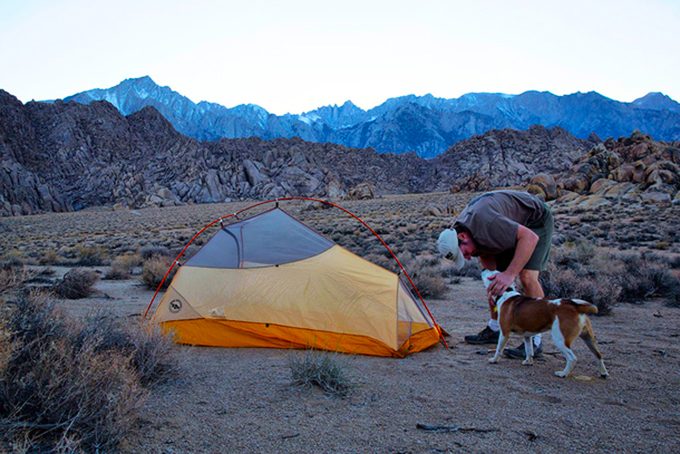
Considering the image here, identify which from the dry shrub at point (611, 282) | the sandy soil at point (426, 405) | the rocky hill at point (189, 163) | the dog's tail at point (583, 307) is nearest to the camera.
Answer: the sandy soil at point (426, 405)

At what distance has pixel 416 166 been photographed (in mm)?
104312

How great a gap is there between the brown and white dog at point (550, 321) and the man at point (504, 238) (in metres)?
0.20

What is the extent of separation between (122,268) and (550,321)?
10859 millimetres

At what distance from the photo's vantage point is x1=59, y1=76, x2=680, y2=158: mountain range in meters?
156

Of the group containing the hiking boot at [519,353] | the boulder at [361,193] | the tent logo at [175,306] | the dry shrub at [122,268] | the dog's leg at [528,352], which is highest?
the tent logo at [175,306]

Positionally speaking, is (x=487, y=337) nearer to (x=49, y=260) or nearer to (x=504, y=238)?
(x=504, y=238)

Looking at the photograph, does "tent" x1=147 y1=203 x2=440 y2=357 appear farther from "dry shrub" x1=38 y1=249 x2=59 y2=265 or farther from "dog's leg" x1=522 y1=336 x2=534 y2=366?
"dry shrub" x1=38 y1=249 x2=59 y2=265

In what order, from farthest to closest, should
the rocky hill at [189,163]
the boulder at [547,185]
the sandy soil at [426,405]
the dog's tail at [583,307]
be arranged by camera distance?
the rocky hill at [189,163] < the boulder at [547,185] < the dog's tail at [583,307] < the sandy soil at [426,405]

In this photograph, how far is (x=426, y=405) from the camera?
3924 millimetres

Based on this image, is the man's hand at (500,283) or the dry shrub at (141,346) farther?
the man's hand at (500,283)

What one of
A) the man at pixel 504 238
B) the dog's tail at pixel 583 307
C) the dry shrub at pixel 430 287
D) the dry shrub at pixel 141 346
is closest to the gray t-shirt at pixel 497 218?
the man at pixel 504 238

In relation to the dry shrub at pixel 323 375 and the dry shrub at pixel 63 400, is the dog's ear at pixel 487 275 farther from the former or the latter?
the dry shrub at pixel 63 400

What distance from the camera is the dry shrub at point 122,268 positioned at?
11.7 m

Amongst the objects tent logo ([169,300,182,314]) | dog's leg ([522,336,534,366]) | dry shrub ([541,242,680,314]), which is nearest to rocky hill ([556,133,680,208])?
dry shrub ([541,242,680,314])
